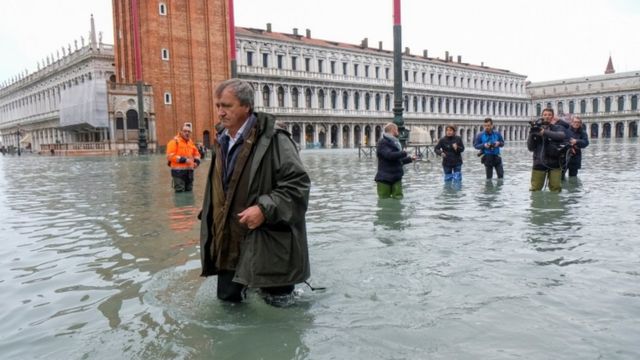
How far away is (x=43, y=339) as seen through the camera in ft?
10.6

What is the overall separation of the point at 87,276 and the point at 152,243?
136 centimetres

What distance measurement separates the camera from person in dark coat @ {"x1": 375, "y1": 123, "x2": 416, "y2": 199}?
8.26 meters

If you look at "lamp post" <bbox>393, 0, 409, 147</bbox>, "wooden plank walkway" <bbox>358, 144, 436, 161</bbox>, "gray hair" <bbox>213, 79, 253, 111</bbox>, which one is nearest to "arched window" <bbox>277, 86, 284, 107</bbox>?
"wooden plank walkway" <bbox>358, 144, 436, 161</bbox>

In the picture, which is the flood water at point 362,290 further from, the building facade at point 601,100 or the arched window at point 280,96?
the building facade at point 601,100

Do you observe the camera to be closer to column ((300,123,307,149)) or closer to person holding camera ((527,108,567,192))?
person holding camera ((527,108,567,192))

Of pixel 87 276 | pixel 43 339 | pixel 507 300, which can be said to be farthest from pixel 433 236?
pixel 43 339

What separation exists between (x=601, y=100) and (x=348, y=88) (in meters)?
51.5

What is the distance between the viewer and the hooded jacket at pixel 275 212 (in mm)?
3174

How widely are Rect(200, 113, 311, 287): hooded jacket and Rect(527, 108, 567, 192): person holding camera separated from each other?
6945mm

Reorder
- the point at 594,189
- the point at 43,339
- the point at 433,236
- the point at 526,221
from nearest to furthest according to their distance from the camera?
the point at 43,339 < the point at 433,236 < the point at 526,221 < the point at 594,189

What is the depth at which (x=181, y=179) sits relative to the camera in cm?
1073

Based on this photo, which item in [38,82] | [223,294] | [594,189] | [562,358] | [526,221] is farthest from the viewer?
[38,82]

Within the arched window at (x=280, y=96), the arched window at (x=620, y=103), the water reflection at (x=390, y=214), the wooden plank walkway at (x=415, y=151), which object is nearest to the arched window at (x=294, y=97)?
the arched window at (x=280, y=96)

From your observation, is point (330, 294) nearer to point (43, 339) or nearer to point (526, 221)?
point (43, 339)
